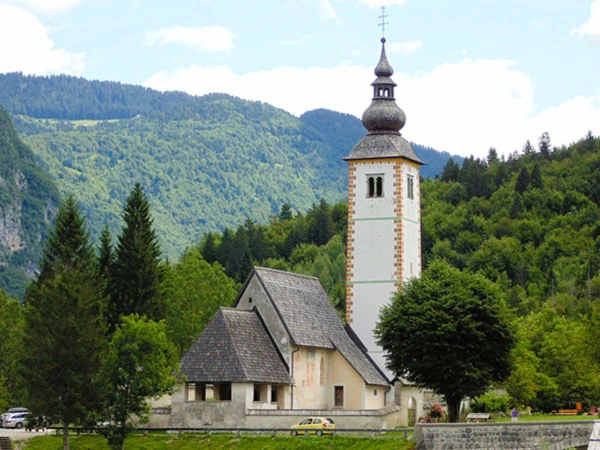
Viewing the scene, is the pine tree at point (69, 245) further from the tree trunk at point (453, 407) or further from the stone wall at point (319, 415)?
the tree trunk at point (453, 407)

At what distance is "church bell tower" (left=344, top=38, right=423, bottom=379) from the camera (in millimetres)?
79312

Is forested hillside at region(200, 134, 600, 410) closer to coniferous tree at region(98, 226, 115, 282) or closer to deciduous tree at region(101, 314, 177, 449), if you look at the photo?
coniferous tree at region(98, 226, 115, 282)

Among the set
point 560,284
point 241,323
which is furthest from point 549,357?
point 560,284

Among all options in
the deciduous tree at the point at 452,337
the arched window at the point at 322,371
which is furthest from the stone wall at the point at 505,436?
the arched window at the point at 322,371

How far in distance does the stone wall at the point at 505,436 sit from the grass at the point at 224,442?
120 cm

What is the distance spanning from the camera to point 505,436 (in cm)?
5484

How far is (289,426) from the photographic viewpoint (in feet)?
222

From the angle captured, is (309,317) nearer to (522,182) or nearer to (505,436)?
(505,436)

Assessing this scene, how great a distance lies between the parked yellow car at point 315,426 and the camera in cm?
6388

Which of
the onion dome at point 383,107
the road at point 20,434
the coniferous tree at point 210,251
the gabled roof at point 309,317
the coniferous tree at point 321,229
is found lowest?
the road at point 20,434

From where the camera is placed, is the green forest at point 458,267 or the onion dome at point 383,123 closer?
the onion dome at point 383,123

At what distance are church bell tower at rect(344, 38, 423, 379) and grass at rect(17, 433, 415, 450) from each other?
16296mm

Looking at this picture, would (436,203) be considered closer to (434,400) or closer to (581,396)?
(581,396)

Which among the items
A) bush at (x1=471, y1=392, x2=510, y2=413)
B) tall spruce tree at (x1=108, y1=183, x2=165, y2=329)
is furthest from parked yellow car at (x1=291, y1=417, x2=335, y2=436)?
tall spruce tree at (x1=108, y1=183, x2=165, y2=329)
